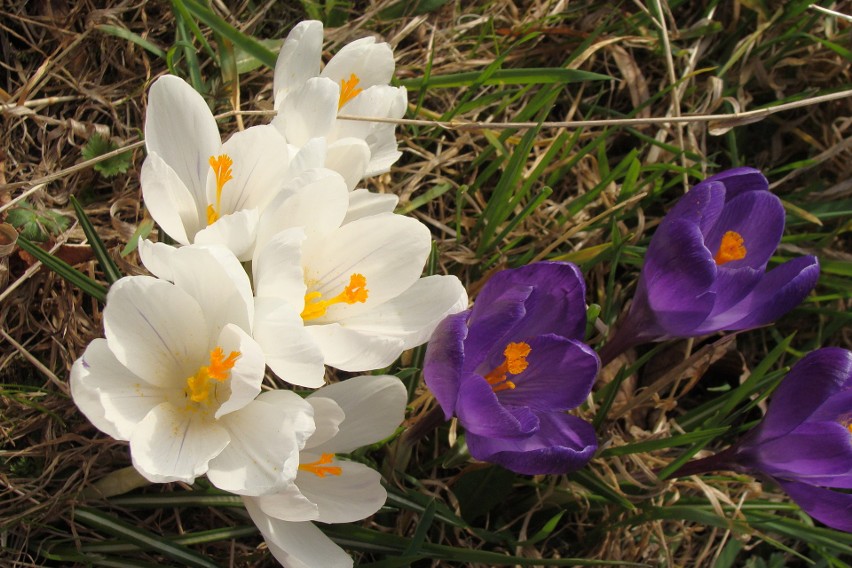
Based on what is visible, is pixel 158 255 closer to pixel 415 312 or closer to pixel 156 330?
pixel 156 330

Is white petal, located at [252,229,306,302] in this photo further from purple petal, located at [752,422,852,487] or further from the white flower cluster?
purple petal, located at [752,422,852,487]

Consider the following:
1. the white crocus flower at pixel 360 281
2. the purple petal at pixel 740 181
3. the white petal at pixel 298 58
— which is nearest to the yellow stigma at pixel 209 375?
the white crocus flower at pixel 360 281

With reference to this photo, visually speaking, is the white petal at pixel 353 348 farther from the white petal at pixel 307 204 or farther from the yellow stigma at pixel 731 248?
the yellow stigma at pixel 731 248

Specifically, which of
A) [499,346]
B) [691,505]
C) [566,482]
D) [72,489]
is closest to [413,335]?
[499,346]

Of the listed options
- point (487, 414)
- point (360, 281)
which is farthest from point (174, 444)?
point (487, 414)

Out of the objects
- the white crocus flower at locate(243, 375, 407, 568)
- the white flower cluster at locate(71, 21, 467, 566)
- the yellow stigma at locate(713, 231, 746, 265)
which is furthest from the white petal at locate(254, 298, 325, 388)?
the yellow stigma at locate(713, 231, 746, 265)

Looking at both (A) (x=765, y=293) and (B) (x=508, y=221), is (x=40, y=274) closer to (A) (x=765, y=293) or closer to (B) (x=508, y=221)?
(B) (x=508, y=221)
